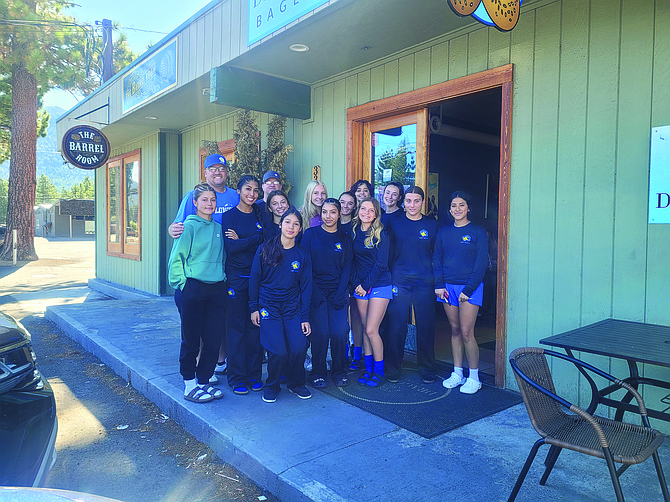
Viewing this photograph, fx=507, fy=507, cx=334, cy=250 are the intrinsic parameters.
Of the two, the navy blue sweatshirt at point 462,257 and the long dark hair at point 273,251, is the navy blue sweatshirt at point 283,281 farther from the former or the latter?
the navy blue sweatshirt at point 462,257

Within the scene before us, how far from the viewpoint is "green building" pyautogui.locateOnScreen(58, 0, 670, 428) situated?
3531mm

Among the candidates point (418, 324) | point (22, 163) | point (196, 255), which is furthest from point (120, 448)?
point (22, 163)

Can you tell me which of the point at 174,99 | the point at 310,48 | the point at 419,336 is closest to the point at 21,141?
the point at 174,99

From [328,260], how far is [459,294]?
111cm

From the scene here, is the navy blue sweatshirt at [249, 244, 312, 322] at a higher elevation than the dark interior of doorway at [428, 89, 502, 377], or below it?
below

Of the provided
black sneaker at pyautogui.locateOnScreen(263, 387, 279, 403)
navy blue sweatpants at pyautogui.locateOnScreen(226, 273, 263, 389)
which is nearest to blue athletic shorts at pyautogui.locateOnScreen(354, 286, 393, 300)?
navy blue sweatpants at pyautogui.locateOnScreen(226, 273, 263, 389)

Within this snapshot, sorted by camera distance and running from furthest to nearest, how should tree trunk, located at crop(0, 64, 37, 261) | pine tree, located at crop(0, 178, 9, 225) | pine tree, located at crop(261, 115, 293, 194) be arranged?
pine tree, located at crop(0, 178, 9, 225)
tree trunk, located at crop(0, 64, 37, 261)
pine tree, located at crop(261, 115, 293, 194)

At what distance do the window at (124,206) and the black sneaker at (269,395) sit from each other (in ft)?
23.5

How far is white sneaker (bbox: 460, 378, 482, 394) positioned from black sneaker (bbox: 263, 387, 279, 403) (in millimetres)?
1538

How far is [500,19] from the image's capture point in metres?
3.13

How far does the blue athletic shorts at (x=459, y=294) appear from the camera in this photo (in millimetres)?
4090

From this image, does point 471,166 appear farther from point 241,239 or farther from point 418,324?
point 241,239

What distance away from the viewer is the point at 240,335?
13.8ft

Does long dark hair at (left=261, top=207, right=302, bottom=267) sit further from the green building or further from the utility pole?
the utility pole
